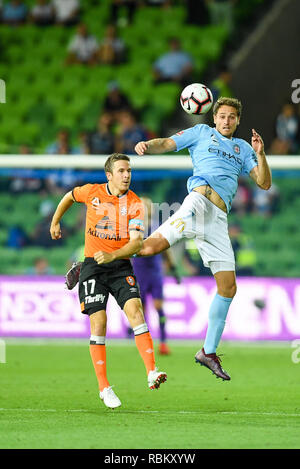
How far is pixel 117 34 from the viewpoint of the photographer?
1962cm

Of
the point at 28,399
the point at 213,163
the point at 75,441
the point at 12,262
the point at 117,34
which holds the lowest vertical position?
the point at 75,441

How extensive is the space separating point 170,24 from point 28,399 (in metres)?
12.2

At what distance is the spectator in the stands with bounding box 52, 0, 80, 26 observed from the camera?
2003 centimetres

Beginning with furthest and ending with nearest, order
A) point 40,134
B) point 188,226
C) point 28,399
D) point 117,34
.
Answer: point 117,34
point 40,134
point 28,399
point 188,226

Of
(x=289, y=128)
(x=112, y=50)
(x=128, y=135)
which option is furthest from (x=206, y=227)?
(x=112, y=50)

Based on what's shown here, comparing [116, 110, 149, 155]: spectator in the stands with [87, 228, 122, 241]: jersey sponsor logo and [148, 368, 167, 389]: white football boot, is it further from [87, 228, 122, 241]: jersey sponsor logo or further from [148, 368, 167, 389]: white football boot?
[148, 368, 167, 389]: white football boot

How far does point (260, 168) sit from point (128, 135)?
7837mm

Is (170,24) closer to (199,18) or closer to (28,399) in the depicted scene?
(199,18)

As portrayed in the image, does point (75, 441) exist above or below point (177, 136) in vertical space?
below

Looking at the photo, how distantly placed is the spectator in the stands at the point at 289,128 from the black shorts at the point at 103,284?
839cm

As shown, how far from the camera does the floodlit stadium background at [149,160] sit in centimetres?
1476

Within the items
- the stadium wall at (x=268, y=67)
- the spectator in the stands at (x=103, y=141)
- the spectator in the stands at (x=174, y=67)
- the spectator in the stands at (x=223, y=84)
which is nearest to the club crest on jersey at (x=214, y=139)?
the spectator in the stands at (x=223, y=84)

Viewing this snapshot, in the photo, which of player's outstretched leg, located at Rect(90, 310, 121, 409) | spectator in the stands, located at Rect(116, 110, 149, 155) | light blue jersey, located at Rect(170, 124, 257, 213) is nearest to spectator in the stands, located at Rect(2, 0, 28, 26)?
spectator in the stands, located at Rect(116, 110, 149, 155)

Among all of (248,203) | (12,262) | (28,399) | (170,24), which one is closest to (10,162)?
(12,262)
